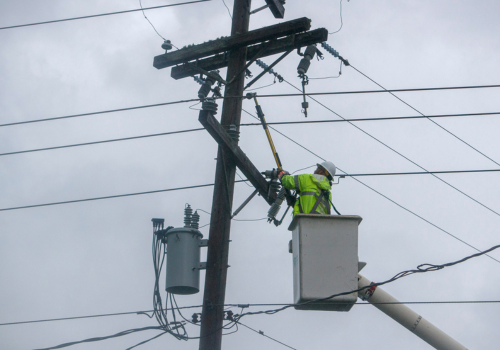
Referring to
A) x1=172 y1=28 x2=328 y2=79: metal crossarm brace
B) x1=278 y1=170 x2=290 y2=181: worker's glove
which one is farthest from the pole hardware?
x1=278 y1=170 x2=290 y2=181: worker's glove

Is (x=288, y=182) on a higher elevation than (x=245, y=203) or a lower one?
higher

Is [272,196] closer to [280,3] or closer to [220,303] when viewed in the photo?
[220,303]

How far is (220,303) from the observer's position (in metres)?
7.82

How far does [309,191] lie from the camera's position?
27.7 feet

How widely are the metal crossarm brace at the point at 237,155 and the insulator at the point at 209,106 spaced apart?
0.05 meters

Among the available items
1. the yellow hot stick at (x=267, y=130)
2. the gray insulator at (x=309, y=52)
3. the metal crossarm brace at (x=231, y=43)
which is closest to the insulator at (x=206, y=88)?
the metal crossarm brace at (x=231, y=43)

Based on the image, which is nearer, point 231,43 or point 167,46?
point 231,43

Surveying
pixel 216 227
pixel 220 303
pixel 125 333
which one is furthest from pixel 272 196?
pixel 125 333

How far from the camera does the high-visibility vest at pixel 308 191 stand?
27.6ft

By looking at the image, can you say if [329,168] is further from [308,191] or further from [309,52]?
[309,52]

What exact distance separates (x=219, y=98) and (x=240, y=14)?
1.44 meters

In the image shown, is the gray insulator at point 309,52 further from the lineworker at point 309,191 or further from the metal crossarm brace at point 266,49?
the lineworker at point 309,191

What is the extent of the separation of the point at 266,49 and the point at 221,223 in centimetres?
234

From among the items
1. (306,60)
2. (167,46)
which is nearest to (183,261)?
(167,46)
